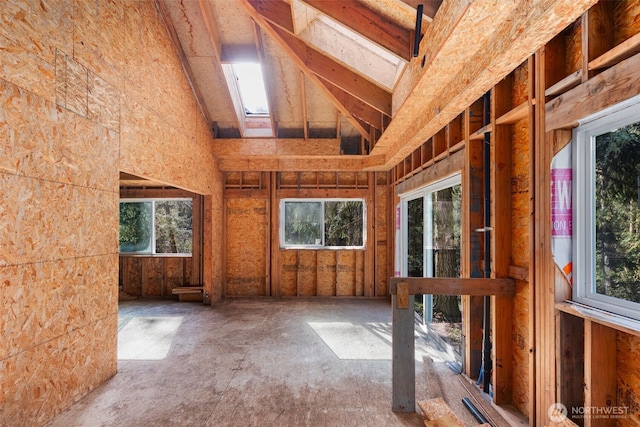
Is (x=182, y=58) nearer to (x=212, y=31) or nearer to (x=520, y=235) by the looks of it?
(x=212, y=31)

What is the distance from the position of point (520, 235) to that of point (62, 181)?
13.4 ft

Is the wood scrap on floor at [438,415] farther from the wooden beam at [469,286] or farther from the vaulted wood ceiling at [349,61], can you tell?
the vaulted wood ceiling at [349,61]

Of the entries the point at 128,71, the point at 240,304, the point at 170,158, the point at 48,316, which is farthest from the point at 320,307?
the point at 128,71

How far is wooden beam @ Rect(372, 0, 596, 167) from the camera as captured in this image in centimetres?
172

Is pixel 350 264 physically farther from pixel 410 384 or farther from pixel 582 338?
pixel 582 338

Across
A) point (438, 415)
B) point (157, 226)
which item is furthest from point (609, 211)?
point (157, 226)

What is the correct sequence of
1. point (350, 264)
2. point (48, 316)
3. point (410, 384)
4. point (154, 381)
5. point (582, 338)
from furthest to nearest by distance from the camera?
point (350, 264) < point (154, 381) < point (410, 384) < point (48, 316) < point (582, 338)

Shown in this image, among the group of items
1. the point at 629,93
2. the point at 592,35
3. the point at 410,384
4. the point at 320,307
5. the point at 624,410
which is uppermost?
the point at 592,35

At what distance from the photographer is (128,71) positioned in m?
3.24

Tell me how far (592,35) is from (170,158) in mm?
4651

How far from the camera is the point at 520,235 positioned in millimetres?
2461
